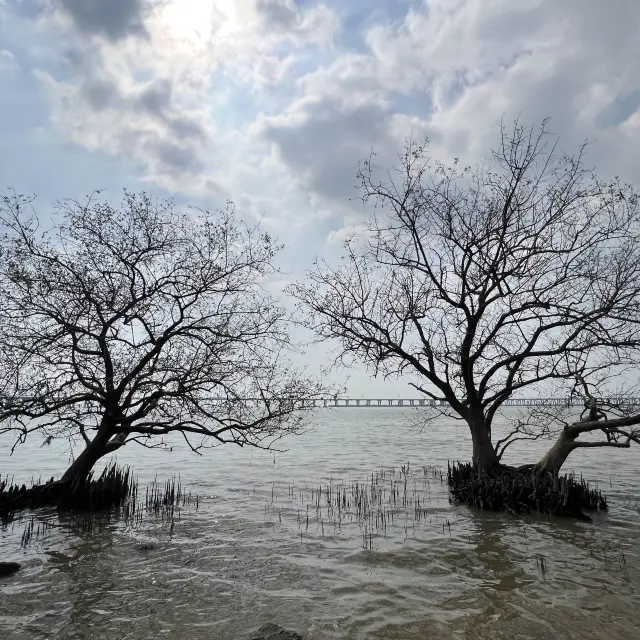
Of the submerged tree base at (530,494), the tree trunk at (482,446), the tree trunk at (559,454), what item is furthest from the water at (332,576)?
the tree trunk at (482,446)

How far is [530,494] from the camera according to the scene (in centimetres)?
1293

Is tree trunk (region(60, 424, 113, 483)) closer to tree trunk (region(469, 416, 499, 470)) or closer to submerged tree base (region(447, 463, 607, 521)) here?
submerged tree base (region(447, 463, 607, 521))

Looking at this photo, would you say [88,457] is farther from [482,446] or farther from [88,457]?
[482,446]

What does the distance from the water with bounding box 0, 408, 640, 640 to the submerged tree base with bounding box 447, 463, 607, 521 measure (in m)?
0.55

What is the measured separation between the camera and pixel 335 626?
6180 mm

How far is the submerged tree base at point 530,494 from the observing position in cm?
1243

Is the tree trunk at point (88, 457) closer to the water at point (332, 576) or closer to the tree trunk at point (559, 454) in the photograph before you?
the water at point (332, 576)

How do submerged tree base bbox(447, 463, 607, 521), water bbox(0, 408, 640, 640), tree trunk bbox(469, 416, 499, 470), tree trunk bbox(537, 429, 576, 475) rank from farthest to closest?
tree trunk bbox(469, 416, 499, 470), tree trunk bbox(537, 429, 576, 475), submerged tree base bbox(447, 463, 607, 521), water bbox(0, 408, 640, 640)

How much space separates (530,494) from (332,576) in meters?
7.40

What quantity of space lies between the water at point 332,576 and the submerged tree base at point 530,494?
1.80 ft

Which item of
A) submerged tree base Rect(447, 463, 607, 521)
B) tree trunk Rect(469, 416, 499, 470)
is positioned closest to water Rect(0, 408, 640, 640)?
submerged tree base Rect(447, 463, 607, 521)

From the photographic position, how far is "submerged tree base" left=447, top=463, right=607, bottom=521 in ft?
40.8

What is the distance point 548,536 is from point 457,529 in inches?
75.0

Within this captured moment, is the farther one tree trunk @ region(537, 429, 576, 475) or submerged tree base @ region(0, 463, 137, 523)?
tree trunk @ region(537, 429, 576, 475)
